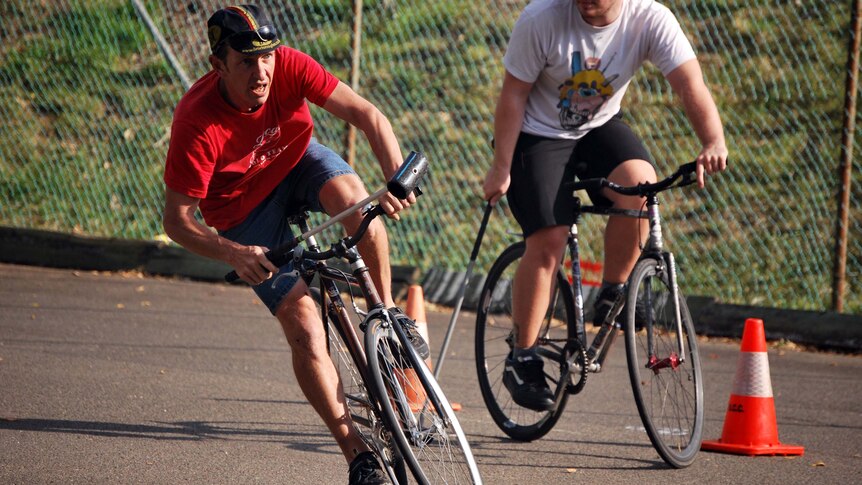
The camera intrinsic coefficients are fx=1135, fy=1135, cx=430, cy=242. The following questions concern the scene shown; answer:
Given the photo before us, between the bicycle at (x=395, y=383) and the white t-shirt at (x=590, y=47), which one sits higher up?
the white t-shirt at (x=590, y=47)

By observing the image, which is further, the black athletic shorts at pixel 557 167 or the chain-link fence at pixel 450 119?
the chain-link fence at pixel 450 119

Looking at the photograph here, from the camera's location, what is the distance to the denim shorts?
4.57 metres

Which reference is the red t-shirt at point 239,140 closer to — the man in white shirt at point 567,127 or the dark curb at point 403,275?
the man in white shirt at point 567,127

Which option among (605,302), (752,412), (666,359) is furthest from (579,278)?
(752,412)

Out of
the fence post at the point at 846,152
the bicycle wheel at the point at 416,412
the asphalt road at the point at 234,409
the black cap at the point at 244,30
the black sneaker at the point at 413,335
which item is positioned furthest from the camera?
the fence post at the point at 846,152

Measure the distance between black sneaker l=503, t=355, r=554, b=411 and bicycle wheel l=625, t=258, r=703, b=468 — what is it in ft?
1.56

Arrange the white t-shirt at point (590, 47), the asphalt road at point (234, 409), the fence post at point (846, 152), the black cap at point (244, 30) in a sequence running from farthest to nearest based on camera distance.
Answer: the fence post at point (846, 152), the white t-shirt at point (590, 47), the asphalt road at point (234, 409), the black cap at point (244, 30)

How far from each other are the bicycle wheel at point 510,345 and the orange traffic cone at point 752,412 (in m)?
0.79

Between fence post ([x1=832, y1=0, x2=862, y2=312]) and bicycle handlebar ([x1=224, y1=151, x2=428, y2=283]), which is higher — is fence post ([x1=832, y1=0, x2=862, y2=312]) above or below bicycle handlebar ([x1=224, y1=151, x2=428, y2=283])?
below

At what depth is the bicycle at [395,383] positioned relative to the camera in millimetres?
3559

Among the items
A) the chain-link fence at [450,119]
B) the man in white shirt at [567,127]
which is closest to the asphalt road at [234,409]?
the man in white shirt at [567,127]

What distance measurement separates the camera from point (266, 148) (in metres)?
4.52

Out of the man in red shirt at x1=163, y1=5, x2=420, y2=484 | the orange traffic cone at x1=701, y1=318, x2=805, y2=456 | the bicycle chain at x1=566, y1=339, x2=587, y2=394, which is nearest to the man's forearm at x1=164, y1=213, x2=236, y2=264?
the man in red shirt at x1=163, y1=5, x2=420, y2=484

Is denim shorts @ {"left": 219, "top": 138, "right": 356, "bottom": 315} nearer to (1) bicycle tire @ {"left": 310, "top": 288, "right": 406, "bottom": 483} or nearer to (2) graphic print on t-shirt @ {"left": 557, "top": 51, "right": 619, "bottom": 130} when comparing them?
(1) bicycle tire @ {"left": 310, "top": 288, "right": 406, "bottom": 483}
